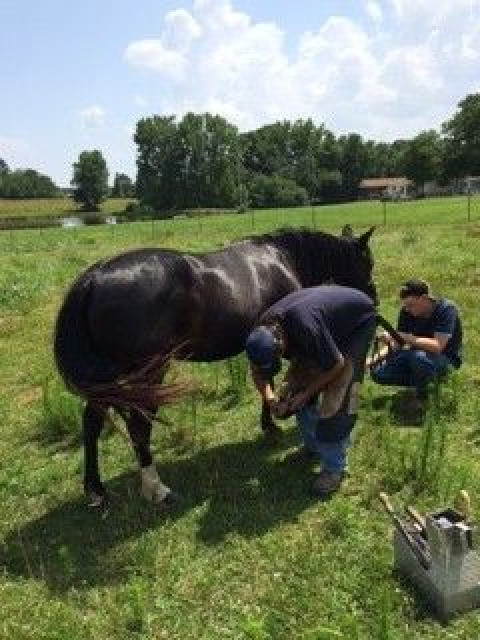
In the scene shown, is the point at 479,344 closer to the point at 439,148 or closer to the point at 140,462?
the point at 140,462

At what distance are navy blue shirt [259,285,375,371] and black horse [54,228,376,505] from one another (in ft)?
2.43

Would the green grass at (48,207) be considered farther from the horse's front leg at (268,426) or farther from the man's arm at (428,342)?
the man's arm at (428,342)

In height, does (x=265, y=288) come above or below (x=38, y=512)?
above

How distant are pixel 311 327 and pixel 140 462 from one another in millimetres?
1648

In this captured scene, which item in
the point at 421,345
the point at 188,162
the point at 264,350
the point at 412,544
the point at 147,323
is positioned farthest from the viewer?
the point at 188,162

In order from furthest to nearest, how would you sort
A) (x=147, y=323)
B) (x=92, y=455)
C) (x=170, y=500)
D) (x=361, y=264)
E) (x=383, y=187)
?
(x=383, y=187), (x=361, y=264), (x=92, y=455), (x=170, y=500), (x=147, y=323)

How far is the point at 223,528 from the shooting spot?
199 inches

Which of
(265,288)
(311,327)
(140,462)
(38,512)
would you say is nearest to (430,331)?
(265,288)

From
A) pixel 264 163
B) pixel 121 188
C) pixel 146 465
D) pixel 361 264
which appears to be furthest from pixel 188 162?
pixel 146 465

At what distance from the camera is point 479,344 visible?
8.71 m

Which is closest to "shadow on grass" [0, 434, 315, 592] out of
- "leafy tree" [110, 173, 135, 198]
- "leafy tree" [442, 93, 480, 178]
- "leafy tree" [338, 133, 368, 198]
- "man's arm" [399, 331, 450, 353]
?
"man's arm" [399, 331, 450, 353]

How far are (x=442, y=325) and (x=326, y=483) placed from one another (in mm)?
1929

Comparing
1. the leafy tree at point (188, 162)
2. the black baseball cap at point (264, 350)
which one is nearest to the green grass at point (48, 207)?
the leafy tree at point (188, 162)

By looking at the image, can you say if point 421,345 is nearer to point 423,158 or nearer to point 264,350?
point 264,350
